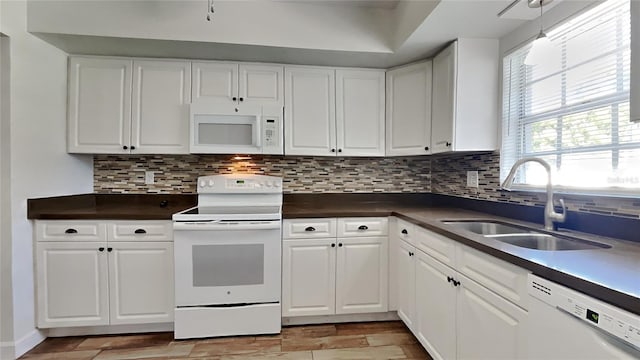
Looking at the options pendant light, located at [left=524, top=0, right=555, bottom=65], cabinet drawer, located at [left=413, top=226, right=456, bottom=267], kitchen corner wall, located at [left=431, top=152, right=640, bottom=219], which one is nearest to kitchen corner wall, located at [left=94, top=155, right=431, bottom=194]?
kitchen corner wall, located at [left=431, top=152, right=640, bottom=219]

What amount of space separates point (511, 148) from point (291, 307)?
183 cm

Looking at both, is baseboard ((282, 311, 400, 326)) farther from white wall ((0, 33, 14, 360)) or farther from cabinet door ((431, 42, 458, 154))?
white wall ((0, 33, 14, 360))

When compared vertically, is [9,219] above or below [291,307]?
above

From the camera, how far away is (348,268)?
7.47ft

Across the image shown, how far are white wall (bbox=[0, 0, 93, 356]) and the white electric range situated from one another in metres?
0.91

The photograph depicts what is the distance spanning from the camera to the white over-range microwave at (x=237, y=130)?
2.35 m

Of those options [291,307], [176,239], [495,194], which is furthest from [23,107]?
[495,194]

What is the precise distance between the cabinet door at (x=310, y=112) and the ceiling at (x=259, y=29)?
0.16 m

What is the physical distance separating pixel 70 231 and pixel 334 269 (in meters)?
1.78

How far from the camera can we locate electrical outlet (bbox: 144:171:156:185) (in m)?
2.64

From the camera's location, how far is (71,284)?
2074 mm

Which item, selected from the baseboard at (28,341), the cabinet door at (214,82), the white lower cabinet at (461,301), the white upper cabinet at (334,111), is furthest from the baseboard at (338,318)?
the cabinet door at (214,82)

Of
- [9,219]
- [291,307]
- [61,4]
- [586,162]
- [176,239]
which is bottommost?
[291,307]

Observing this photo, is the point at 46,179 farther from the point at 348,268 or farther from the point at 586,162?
the point at 586,162
